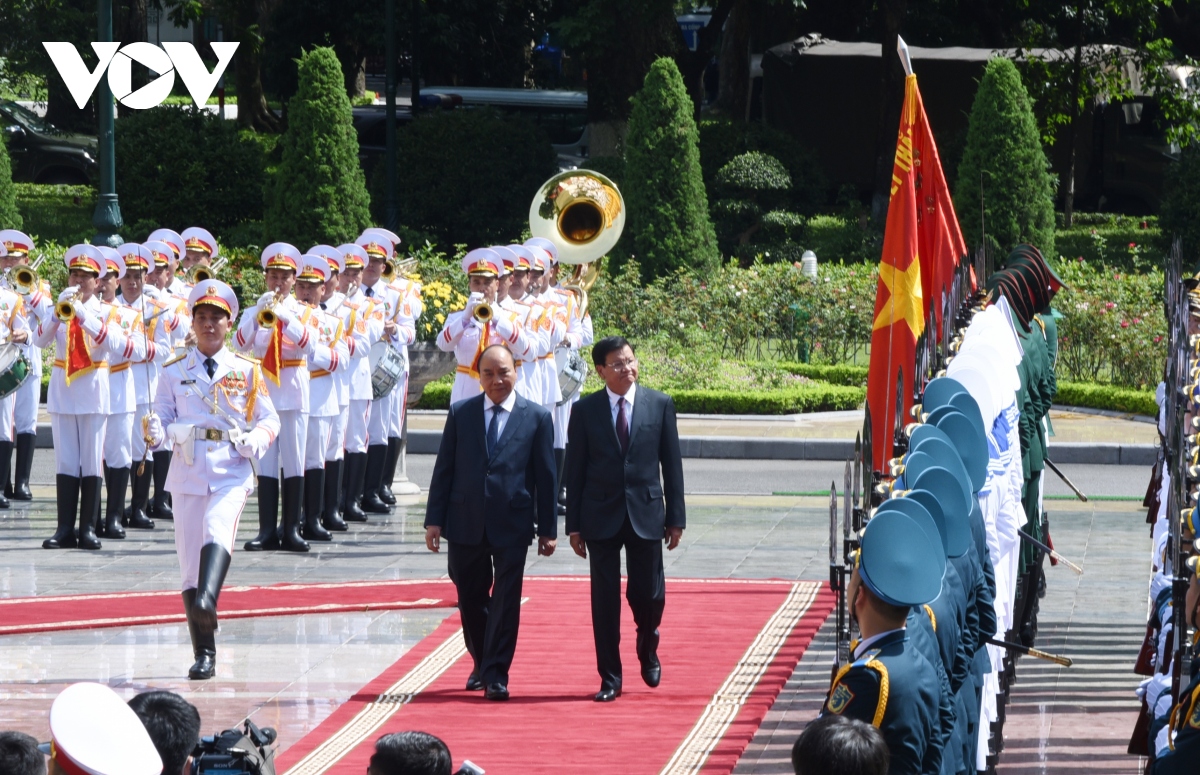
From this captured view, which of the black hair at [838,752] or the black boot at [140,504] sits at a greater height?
the black hair at [838,752]

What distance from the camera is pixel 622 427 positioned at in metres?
9.00

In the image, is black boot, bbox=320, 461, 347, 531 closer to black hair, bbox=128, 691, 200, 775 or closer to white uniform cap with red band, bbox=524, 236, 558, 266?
white uniform cap with red band, bbox=524, 236, 558, 266

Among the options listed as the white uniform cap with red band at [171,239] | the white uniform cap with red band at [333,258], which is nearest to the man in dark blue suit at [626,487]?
the white uniform cap with red band at [333,258]

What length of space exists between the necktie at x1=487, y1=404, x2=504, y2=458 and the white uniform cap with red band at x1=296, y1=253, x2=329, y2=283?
13.5ft

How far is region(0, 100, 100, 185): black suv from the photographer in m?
37.9

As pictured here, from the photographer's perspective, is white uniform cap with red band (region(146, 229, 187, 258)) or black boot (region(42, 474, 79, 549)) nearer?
black boot (region(42, 474, 79, 549))

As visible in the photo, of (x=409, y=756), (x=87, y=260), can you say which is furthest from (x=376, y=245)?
(x=409, y=756)

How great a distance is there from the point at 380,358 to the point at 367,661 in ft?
15.7

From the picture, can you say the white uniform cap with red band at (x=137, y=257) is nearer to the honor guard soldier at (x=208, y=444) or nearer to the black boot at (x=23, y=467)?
the black boot at (x=23, y=467)

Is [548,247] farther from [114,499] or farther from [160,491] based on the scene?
[114,499]

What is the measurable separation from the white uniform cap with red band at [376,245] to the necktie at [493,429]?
5.11 metres

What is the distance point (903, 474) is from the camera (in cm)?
592

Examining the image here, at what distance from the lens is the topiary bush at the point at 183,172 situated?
28484 mm

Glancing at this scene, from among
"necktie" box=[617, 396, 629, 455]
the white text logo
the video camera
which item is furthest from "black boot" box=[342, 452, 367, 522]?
the white text logo
